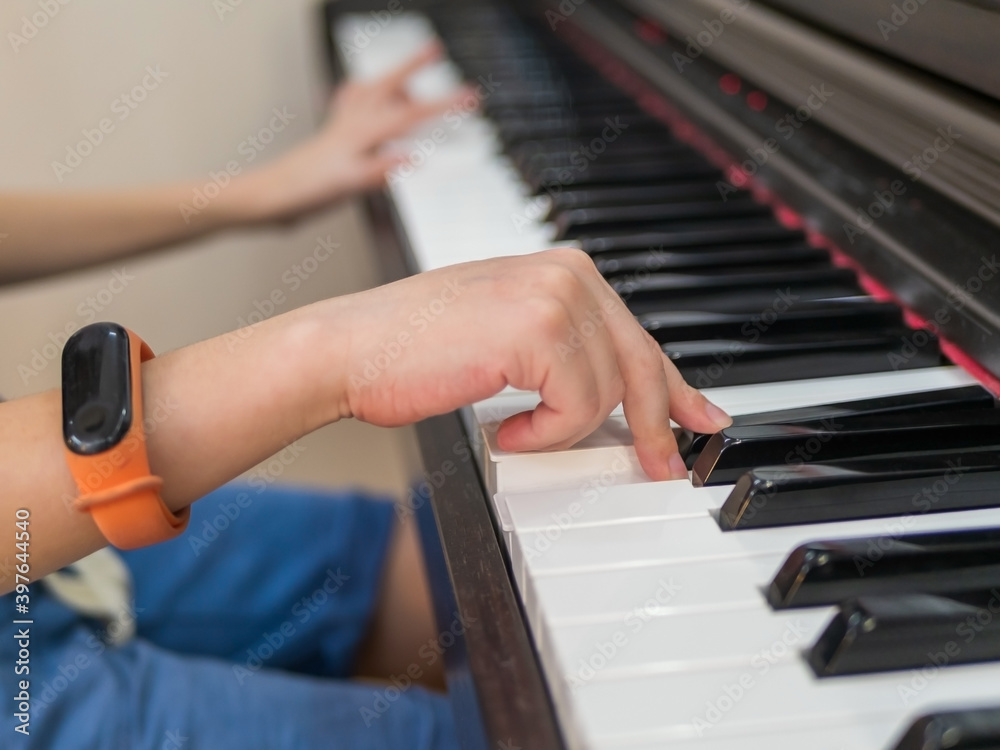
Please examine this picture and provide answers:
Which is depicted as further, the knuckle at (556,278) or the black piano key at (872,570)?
the knuckle at (556,278)

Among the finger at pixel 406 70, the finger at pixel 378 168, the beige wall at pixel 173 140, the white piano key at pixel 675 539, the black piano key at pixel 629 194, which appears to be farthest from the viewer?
the beige wall at pixel 173 140

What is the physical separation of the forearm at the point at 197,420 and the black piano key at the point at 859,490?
267 millimetres

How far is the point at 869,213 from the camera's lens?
753 mm

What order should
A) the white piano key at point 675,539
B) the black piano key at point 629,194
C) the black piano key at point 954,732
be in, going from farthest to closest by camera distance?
1. the black piano key at point 629,194
2. the white piano key at point 675,539
3. the black piano key at point 954,732

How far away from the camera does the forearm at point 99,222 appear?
95 centimetres

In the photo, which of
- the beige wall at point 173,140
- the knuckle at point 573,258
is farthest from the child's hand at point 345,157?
the knuckle at point 573,258

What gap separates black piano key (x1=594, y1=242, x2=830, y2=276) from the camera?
779 millimetres

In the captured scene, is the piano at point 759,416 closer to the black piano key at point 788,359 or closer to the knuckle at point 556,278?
the black piano key at point 788,359

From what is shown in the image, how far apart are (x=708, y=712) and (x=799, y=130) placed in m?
0.66

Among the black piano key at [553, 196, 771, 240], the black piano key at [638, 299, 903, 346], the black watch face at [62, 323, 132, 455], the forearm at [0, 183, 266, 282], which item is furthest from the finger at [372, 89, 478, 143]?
the black watch face at [62, 323, 132, 455]

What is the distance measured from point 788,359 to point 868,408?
0.30 feet

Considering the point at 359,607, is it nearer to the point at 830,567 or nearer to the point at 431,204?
the point at 431,204

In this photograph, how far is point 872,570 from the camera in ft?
1.44

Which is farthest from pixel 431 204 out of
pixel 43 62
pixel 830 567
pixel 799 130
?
pixel 43 62
